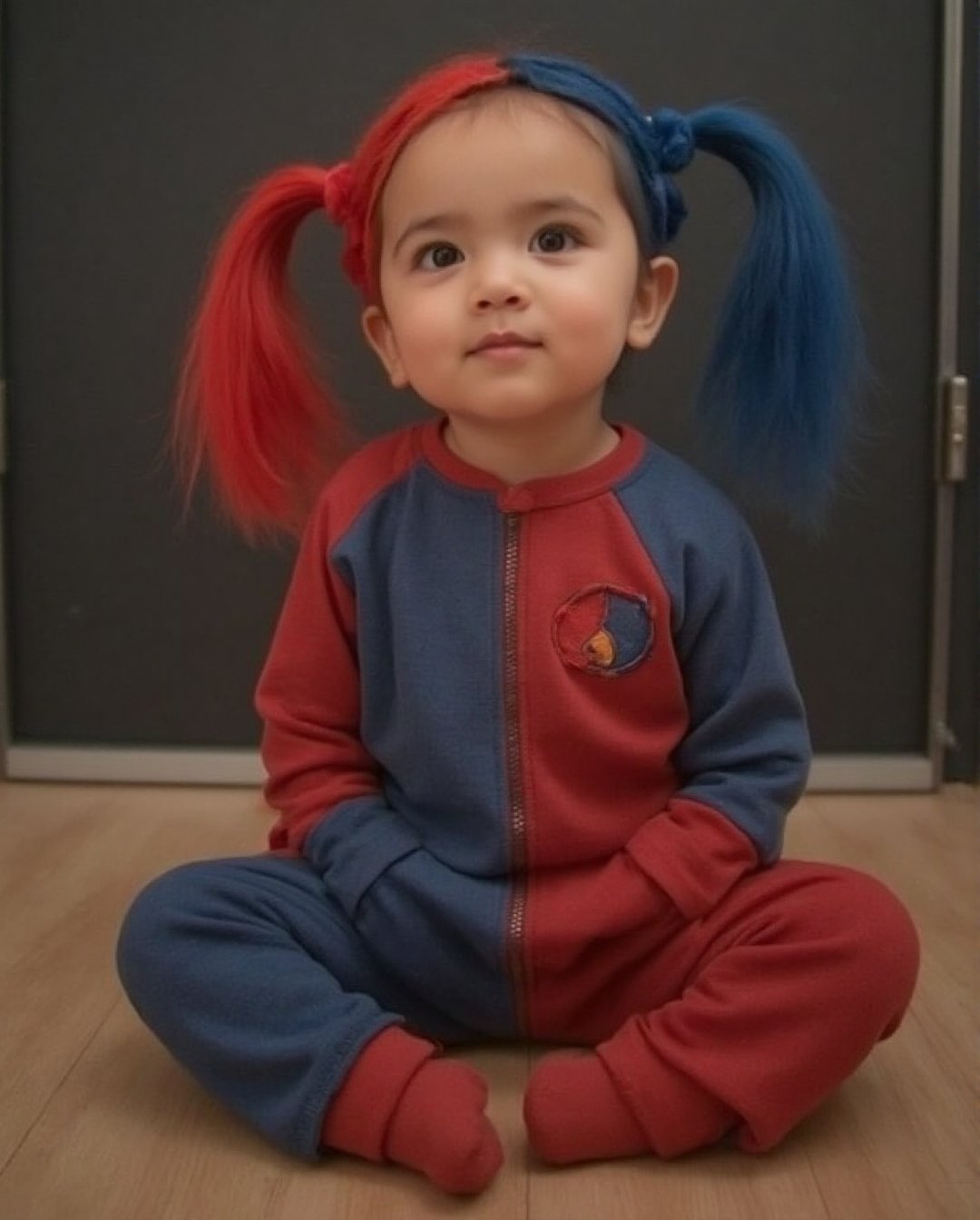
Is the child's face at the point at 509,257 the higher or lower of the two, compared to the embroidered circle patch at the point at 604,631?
higher

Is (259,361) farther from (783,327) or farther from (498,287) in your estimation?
(783,327)

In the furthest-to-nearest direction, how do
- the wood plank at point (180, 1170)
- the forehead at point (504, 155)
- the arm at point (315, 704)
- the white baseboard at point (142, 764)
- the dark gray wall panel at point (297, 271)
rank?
1. the white baseboard at point (142, 764)
2. the dark gray wall panel at point (297, 271)
3. the arm at point (315, 704)
4. the forehead at point (504, 155)
5. the wood plank at point (180, 1170)

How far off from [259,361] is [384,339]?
0.31 ft

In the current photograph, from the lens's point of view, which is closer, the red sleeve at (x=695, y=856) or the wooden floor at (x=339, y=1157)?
the wooden floor at (x=339, y=1157)

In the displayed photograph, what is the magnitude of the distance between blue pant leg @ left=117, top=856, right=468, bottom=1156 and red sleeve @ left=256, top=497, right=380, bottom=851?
81mm

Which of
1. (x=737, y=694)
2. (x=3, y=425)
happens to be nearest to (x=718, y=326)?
(x=737, y=694)

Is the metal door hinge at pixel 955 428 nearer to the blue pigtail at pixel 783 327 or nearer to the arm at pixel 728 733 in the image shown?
the blue pigtail at pixel 783 327

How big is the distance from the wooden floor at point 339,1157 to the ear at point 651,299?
1.57 ft

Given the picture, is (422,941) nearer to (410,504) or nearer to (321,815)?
(321,815)

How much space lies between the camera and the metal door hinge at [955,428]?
1316 millimetres

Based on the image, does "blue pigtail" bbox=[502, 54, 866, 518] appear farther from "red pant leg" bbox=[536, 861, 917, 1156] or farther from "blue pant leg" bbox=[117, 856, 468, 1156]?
"blue pant leg" bbox=[117, 856, 468, 1156]

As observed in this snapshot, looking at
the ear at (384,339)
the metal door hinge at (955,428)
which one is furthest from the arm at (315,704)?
the metal door hinge at (955,428)

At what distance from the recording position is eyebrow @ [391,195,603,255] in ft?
2.82

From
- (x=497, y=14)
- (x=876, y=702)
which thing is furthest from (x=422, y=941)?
(x=497, y=14)
